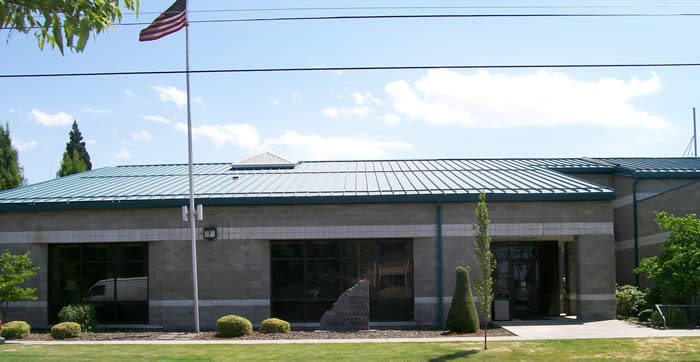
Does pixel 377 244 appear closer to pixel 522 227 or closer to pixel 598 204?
pixel 522 227

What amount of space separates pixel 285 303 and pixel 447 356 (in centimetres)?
881

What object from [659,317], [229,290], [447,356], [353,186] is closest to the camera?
[447,356]

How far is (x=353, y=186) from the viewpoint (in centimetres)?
2444

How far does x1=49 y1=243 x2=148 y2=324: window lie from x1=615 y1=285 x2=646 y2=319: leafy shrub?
16.5 meters

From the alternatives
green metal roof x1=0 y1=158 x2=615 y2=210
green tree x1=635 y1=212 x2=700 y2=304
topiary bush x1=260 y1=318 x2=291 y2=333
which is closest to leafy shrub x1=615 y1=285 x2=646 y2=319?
green tree x1=635 y1=212 x2=700 y2=304

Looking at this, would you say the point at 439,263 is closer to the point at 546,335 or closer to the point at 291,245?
the point at 546,335

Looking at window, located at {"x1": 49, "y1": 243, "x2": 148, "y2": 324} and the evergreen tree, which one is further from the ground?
the evergreen tree

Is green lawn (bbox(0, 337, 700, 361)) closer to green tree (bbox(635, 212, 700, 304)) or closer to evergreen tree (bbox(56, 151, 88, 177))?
green tree (bbox(635, 212, 700, 304))

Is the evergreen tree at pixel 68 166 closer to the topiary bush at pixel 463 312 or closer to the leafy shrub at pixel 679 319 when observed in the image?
the topiary bush at pixel 463 312

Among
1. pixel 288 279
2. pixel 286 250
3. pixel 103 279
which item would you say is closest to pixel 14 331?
pixel 103 279

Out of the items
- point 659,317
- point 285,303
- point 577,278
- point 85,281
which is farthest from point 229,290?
point 659,317

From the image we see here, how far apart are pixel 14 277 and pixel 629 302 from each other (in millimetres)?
20342

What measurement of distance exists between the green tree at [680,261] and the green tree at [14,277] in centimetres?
1976

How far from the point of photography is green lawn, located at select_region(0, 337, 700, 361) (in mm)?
15336
